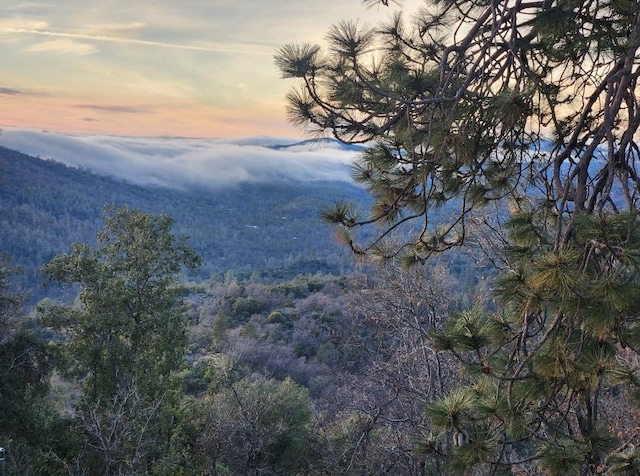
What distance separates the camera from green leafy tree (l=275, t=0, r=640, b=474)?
68.8 inches

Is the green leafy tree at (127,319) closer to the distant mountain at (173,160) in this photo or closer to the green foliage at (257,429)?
the green foliage at (257,429)

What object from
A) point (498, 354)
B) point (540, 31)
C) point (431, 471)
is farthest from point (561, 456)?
point (431, 471)

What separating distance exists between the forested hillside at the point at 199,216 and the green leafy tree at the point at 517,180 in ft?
141

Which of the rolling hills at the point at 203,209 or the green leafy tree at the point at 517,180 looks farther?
the rolling hills at the point at 203,209

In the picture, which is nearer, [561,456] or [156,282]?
[561,456]

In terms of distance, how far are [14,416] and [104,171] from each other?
97337 mm

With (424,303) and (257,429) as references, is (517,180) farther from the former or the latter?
(257,429)

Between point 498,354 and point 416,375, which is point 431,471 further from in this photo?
point 498,354

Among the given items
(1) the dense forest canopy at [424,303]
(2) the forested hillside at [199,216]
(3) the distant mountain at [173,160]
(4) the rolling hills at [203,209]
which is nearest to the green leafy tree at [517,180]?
(1) the dense forest canopy at [424,303]

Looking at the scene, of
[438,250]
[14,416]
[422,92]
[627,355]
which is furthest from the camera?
[14,416]

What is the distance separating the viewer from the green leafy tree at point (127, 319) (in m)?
8.00

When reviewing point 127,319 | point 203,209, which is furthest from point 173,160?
point 127,319

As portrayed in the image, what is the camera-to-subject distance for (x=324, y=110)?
2475 mm

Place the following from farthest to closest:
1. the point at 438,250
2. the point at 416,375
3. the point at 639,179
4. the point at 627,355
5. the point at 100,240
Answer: the point at 100,240
the point at 416,375
the point at 627,355
the point at 438,250
the point at 639,179
